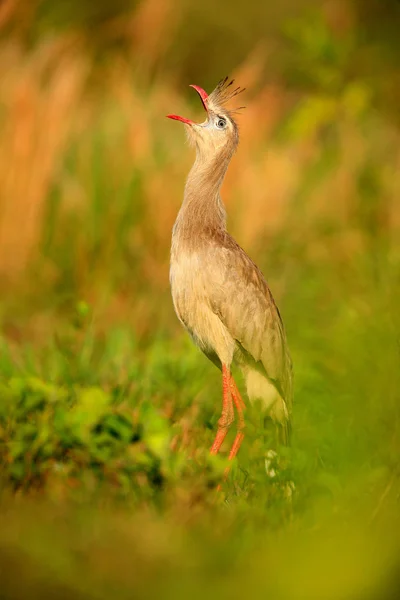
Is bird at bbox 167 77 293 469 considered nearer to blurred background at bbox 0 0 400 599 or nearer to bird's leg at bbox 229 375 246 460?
bird's leg at bbox 229 375 246 460

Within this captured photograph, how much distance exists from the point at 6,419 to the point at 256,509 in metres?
1.18

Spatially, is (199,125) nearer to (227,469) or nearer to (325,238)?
(227,469)

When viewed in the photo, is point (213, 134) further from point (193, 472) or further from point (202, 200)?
point (193, 472)

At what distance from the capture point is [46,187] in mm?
5809

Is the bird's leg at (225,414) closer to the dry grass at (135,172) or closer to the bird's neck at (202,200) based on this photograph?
the bird's neck at (202,200)

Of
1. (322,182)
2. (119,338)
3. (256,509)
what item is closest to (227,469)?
(256,509)

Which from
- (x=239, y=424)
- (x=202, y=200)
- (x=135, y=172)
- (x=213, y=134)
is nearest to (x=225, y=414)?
(x=239, y=424)

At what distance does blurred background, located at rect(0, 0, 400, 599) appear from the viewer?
86 centimetres

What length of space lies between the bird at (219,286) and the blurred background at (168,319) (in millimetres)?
218

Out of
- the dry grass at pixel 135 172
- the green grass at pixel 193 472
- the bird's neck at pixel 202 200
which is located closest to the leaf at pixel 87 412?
the green grass at pixel 193 472

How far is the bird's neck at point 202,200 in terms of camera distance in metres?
3.35

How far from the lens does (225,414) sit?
3.55 m

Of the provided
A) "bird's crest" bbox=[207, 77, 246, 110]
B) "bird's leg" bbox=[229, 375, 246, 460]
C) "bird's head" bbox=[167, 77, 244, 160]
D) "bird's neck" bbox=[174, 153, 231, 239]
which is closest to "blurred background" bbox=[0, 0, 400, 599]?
"bird's leg" bbox=[229, 375, 246, 460]

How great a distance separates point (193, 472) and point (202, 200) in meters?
0.97
